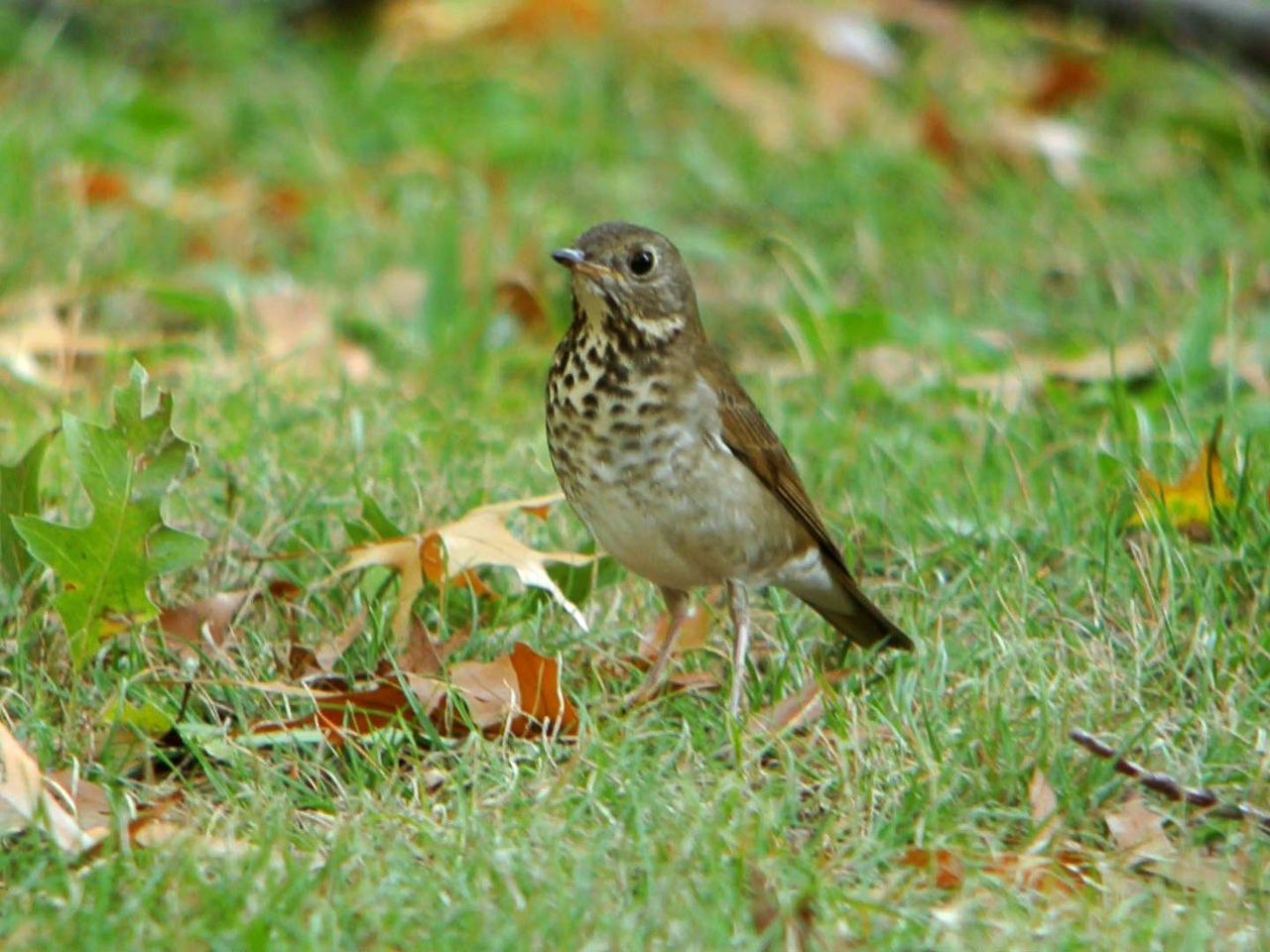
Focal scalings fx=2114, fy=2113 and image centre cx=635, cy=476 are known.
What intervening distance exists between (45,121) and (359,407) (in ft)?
9.77

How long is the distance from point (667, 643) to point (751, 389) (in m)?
1.73

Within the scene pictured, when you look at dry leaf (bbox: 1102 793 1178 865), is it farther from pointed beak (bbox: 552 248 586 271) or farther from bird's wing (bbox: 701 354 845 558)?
pointed beak (bbox: 552 248 586 271)

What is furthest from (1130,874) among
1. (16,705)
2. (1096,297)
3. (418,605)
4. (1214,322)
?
(1096,297)

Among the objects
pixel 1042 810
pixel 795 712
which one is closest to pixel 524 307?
pixel 795 712

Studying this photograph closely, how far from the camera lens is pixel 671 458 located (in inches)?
168

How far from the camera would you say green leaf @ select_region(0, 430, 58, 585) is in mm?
4211

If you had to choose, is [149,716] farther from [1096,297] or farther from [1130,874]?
[1096,297]

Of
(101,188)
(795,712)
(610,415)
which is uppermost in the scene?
(610,415)

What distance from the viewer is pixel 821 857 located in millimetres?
3520

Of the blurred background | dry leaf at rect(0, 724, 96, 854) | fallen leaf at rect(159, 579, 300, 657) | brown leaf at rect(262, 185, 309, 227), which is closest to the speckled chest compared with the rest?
fallen leaf at rect(159, 579, 300, 657)

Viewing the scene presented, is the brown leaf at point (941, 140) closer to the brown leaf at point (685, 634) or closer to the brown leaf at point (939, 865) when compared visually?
the brown leaf at point (685, 634)

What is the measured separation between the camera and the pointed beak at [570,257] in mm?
4316

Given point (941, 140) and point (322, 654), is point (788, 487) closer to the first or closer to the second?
point (322, 654)

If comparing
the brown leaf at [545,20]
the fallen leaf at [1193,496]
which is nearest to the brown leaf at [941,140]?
the brown leaf at [545,20]
